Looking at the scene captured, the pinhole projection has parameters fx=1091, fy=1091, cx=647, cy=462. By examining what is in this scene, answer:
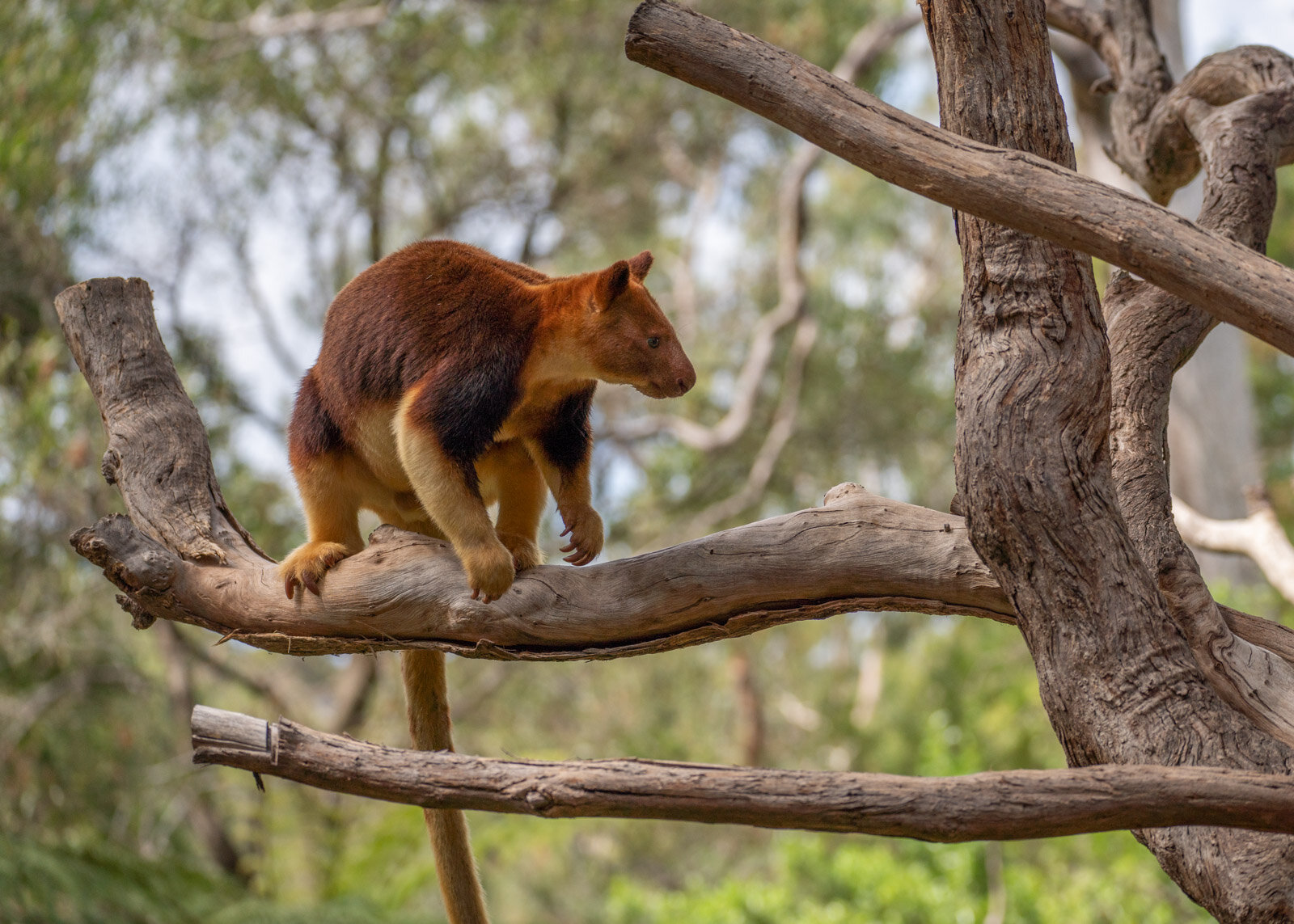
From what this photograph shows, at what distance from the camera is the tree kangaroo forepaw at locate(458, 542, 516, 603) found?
7.33 ft

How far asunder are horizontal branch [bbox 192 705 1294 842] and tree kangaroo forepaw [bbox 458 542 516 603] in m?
0.63

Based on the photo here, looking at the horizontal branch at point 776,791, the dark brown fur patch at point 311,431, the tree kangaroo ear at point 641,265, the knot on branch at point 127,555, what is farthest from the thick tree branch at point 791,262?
the horizontal branch at point 776,791

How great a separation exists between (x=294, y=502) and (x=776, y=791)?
6.87 metres

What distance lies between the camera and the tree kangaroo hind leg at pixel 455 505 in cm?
224

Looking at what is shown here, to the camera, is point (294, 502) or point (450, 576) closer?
point (450, 576)

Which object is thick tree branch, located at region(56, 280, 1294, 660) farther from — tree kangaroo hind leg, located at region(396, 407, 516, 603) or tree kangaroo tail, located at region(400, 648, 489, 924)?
tree kangaroo tail, located at region(400, 648, 489, 924)

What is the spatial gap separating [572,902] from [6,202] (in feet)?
33.0

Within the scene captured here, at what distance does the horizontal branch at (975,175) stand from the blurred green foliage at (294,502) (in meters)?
4.31

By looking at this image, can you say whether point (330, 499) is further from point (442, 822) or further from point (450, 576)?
point (442, 822)

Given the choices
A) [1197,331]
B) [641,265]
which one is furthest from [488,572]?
[1197,331]

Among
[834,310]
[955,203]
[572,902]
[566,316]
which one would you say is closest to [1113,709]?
[955,203]

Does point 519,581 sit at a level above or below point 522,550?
below

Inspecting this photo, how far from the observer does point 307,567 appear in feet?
7.78

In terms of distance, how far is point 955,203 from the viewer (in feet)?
5.57
